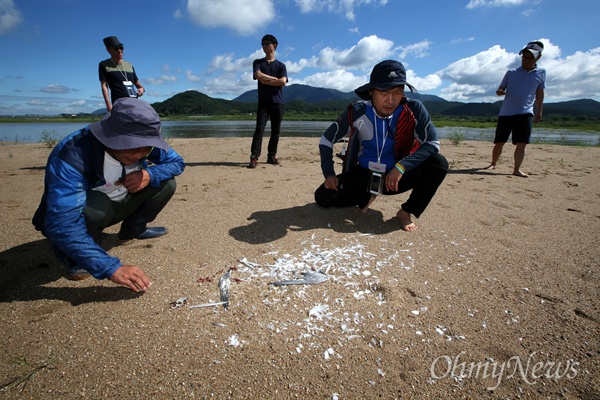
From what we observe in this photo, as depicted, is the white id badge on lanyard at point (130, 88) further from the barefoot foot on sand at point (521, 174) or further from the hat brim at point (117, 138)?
the barefoot foot on sand at point (521, 174)

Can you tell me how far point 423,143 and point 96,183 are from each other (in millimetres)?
2787

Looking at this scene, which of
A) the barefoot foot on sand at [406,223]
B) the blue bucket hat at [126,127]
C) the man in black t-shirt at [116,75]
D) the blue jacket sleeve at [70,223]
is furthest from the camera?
the man in black t-shirt at [116,75]

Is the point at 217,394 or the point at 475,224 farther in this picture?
the point at 475,224

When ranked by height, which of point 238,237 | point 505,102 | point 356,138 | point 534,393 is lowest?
point 534,393

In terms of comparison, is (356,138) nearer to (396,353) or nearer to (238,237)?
(238,237)

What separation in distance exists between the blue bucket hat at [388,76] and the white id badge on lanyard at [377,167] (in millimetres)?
691

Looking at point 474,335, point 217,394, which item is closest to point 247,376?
point 217,394

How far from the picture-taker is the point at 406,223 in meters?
2.97

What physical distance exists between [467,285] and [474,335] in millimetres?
497

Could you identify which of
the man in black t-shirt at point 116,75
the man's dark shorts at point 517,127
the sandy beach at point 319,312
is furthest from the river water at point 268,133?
the sandy beach at point 319,312

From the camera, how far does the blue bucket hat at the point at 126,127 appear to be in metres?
1.74

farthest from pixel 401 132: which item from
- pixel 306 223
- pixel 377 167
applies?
pixel 306 223

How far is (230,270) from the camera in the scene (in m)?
2.21
